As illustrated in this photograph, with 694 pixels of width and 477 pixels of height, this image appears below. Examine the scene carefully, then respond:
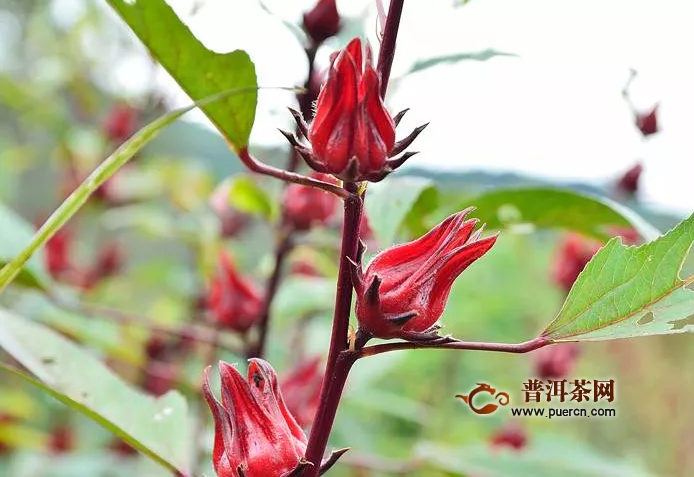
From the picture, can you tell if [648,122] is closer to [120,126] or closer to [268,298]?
[268,298]

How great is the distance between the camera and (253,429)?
1.42 ft

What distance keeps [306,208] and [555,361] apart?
0.48 meters

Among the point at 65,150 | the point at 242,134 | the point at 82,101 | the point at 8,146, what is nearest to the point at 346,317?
the point at 242,134

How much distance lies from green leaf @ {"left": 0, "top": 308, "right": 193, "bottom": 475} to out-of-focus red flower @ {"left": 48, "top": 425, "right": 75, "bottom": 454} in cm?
122

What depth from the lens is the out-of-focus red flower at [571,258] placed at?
1.16m

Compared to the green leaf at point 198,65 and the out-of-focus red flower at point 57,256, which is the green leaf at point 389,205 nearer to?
the green leaf at point 198,65

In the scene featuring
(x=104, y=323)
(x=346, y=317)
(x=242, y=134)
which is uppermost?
(x=104, y=323)

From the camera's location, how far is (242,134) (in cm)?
48

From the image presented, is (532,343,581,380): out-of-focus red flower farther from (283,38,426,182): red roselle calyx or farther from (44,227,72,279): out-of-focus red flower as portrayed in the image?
(44,227,72,279): out-of-focus red flower

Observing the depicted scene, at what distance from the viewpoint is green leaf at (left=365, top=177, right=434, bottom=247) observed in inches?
23.0

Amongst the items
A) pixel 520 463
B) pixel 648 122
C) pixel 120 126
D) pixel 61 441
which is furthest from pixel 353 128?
pixel 61 441

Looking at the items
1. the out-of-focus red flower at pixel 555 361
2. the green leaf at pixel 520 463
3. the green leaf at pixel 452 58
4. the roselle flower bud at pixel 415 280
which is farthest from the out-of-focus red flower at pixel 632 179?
the roselle flower bud at pixel 415 280

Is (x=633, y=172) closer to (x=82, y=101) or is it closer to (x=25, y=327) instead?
(x=25, y=327)

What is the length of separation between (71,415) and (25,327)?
154 centimetres
